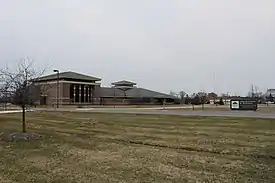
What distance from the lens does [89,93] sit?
325 ft

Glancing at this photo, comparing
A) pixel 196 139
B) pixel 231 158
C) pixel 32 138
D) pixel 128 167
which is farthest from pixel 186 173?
pixel 32 138

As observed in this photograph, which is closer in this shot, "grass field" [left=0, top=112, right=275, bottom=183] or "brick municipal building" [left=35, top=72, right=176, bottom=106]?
"grass field" [left=0, top=112, right=275, bottom=183]

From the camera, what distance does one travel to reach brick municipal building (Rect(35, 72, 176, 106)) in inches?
3593

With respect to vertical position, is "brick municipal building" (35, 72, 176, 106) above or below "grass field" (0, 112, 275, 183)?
above

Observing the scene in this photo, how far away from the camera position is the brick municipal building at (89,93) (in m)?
91.2

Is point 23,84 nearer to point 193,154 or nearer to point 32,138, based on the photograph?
point 32,138

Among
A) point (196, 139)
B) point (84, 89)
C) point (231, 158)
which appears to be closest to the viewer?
point (231, 158)

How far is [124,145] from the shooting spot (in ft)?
46.4

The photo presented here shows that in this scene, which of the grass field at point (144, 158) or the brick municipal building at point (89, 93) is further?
the brick municipal building at point (89, 93)

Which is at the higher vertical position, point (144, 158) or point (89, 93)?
point (89, 93)

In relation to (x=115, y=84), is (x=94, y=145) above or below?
below

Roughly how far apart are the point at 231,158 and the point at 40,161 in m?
5.81

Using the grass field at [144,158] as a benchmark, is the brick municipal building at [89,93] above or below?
above

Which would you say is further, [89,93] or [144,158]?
[89,93]
